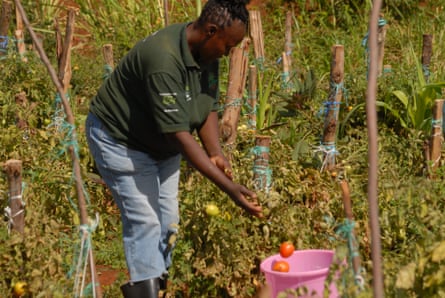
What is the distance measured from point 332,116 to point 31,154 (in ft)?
5.66

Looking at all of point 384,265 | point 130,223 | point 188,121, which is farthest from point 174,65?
point 384,265

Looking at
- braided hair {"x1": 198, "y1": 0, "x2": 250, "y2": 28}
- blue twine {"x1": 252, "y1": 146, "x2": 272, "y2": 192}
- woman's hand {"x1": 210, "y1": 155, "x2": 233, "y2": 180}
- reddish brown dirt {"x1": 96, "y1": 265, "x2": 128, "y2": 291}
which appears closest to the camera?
braided hair {"x1": 198, "y1": 0, "x2": 250, "y2": 28}

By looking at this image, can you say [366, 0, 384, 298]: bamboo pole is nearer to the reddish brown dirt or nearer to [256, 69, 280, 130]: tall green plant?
the reddish brown dirt

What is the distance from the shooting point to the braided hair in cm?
307

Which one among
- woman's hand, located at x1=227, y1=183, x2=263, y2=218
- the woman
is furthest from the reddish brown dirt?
woman's hand, located at x1=227, y1=183, x2=263, y2=218

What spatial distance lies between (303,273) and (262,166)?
1.08 m

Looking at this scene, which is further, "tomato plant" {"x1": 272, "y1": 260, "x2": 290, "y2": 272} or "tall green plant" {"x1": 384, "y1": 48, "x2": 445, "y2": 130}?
"tall green plant" {"x1": 384, "y1": 48, "x2": 445, "y2": 130}

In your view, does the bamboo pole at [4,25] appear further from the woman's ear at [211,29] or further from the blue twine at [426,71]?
the woman's ear at [211,29]

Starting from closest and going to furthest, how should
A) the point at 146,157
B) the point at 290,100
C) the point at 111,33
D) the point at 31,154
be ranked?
the point at 146,157 → the point at 31,154 → the point at 290,100 → the point at 111,33

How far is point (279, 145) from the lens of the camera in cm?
468

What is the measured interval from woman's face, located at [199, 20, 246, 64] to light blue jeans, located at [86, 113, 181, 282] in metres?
0.51

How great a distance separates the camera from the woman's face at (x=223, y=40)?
307cm

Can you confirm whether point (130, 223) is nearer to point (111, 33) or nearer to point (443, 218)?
point (443, 218)

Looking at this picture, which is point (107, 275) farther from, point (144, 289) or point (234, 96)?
point (234, 96)
